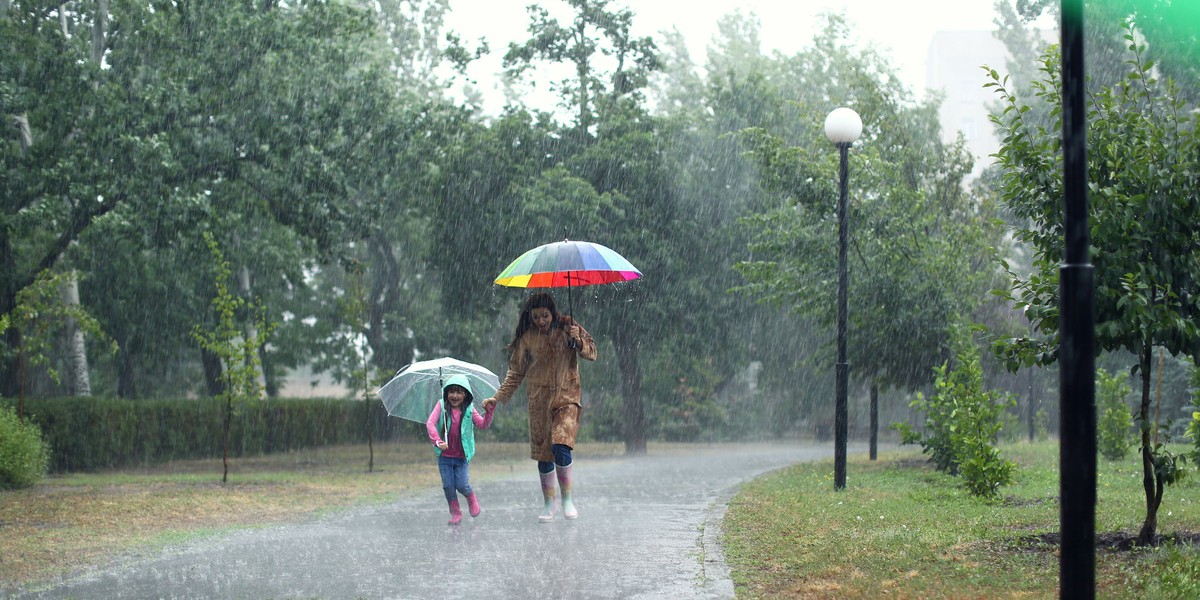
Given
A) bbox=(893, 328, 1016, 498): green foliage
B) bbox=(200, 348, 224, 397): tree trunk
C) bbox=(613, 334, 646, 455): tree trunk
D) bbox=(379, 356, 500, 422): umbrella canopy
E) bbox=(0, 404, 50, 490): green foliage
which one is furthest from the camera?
bbox=(200, 348, 224, 397): tree trunk

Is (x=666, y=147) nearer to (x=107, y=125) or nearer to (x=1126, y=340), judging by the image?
(x=107, y=125)

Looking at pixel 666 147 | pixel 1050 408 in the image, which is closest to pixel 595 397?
pixel 666 147

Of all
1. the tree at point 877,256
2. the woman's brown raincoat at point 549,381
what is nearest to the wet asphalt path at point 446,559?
the woman's brown raincoat at point 549,381

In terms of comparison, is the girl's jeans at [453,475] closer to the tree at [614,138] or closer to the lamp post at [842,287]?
the lamp post at [842,287]

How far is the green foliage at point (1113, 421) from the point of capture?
68.0 feet

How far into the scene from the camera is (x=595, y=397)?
43406 mm

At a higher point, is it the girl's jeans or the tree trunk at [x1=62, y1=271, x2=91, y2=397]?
the tree trunk at [x1=62, y1=271, x2=91, y2=397]

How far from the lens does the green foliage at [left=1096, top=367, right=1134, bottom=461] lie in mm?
20719

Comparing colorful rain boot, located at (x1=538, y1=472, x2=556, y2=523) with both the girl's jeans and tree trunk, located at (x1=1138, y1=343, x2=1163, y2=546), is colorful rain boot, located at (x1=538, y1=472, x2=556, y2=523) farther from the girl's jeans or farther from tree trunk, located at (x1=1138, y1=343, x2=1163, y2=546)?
tree trunk, located at (x1=1138, y1=343, x2=1163, y2=546)

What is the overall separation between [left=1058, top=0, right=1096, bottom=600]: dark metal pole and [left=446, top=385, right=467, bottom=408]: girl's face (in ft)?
20.0

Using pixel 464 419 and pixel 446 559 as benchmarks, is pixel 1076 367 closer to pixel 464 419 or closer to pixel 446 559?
pixel 446 559

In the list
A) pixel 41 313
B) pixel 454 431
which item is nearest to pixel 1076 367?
pixel 454 431

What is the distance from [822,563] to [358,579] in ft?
10.3

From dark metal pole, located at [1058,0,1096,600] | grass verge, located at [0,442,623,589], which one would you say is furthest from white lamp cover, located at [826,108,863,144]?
dark metal pole, located at [1058,0,1096,600]
